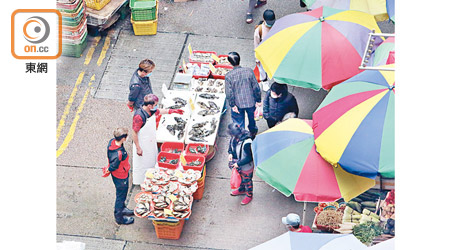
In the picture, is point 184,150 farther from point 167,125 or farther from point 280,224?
point 280,224

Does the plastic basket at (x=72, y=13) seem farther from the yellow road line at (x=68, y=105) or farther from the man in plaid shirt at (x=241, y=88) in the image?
the man in plaid shirt at (x=241, y=88)

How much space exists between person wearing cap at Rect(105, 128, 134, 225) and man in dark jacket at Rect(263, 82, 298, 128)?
109 inches

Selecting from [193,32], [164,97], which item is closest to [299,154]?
[164,97]

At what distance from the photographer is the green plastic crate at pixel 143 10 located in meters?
14.5

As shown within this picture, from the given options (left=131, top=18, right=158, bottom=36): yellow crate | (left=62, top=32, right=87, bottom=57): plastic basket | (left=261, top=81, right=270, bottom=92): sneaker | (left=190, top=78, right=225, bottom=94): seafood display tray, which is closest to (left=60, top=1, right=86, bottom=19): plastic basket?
(left=62, top=32, right=87, bottom=57): plastic basket

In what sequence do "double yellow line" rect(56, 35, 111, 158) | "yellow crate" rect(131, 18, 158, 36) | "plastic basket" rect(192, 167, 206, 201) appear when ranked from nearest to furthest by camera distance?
"plastic basket" rect(192, 167, 206, 201) → "double yellow line" rect(56, 35, 111, 158) → "yellow crate" rect(131, 18, 158, 36)

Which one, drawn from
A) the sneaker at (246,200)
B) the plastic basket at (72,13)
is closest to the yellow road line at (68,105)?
the plastic basket at (72,13)

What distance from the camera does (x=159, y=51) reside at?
1462 centimetres

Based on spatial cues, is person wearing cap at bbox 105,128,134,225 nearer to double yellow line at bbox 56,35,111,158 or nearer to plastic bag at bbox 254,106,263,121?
double yellow line at bbox 56,35,111,158

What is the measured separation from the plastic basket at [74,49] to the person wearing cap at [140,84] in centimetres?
315

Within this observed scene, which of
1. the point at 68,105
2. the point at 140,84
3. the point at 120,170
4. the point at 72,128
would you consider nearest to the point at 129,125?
the point at 72,128

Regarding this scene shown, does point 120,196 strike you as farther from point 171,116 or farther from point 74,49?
point 74,49

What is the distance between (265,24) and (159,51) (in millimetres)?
2718

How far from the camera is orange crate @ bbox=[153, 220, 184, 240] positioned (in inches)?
419
